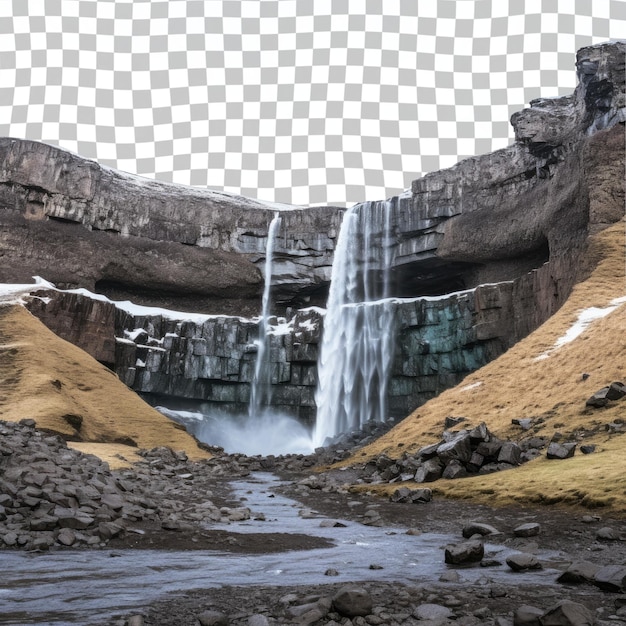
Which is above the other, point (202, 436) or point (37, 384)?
point (37, 384)

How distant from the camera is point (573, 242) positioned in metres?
39.6

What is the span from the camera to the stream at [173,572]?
5.64 meters

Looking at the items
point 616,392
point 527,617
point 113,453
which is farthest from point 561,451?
point 113,453

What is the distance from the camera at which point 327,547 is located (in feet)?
30.5

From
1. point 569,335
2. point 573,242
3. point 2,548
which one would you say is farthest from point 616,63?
point 2,548

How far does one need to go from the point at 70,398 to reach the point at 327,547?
83.9ft

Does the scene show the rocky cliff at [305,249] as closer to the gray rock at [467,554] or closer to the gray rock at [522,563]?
the gray rock at [467,554]

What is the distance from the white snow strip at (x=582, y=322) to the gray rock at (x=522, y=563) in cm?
2065

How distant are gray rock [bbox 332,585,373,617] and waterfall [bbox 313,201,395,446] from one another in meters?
42.8

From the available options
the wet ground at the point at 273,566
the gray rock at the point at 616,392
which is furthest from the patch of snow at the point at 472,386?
the wet ground at the point at 273,566

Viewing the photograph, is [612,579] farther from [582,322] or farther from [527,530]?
[582,322]

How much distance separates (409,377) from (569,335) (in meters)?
22.4

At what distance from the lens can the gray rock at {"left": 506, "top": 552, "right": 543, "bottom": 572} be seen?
6812 mm

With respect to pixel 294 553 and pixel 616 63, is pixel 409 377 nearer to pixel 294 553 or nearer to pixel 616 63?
pixel 616 63
